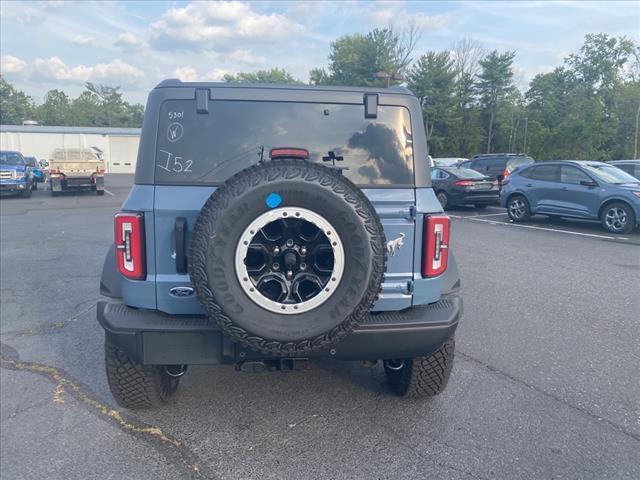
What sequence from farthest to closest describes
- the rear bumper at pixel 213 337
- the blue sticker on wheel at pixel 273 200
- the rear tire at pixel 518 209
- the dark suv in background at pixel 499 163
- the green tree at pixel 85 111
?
1. the green tree at pixel 85 111
2. the dark suv in background at pixel 499 163
3. the rear tire at pixel 518 209
4. the rear bumper at pixel 213 337
5. the blue sticker on wheel at pixel 273 200

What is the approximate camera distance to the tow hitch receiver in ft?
9.32

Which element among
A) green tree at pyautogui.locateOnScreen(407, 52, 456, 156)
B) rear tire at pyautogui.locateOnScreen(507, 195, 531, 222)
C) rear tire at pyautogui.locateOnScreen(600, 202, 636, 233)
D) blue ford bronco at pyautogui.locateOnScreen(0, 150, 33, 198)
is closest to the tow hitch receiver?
rear tire at pyautogui.locateOnScreen(600, 202, 636, 233)

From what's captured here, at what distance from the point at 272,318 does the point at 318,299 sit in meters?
0.25

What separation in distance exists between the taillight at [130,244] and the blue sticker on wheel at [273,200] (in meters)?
0.81

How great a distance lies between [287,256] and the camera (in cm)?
259

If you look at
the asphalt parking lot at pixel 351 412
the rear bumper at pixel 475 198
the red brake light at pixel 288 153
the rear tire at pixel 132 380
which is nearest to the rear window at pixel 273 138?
the red brake light at pixel 288 153

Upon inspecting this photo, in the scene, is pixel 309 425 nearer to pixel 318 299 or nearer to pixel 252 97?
pixel 318 299

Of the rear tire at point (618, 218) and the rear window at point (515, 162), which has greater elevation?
the rear window at point (515, 162)

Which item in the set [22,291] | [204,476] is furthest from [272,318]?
[22,291]

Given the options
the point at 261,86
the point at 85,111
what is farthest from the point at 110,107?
the point at 261,86

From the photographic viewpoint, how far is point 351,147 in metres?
3.08

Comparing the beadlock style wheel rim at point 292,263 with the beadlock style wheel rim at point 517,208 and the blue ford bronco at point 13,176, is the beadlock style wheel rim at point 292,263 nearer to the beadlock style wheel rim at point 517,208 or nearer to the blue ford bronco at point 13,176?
the beadlock style wheel rim at point 517,208

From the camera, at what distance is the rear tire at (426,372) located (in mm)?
3350

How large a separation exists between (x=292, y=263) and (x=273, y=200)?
346 mm
